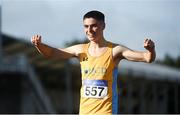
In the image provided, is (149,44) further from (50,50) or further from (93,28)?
(50,50)

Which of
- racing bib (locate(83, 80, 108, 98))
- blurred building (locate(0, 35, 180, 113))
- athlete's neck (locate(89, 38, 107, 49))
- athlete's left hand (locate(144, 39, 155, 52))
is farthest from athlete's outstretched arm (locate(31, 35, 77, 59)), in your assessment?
blurred building (locate(0, 35, 180, 113))

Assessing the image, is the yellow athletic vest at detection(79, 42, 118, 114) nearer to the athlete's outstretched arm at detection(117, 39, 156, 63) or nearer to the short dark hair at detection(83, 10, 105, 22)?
the athlete's outstretched arm at detection(117, 39, 156, 63)

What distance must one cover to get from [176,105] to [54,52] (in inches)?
384

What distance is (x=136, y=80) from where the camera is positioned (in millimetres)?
27953

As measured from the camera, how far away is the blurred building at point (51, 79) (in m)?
24.3

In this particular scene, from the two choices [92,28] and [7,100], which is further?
[7,100]

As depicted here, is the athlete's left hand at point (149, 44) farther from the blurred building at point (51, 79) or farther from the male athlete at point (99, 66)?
the blurred building at point (51, 79)

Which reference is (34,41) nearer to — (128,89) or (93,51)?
(93,51)

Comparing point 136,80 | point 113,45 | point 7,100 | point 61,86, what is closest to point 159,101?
point 136,80

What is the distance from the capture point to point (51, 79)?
3272cm

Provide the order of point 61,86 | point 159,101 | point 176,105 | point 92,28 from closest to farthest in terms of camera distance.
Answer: point 92,28 < point 176,105 < point 159,101 < point 61,86

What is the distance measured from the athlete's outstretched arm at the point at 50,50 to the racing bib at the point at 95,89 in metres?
0.36

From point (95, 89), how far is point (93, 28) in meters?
0.52

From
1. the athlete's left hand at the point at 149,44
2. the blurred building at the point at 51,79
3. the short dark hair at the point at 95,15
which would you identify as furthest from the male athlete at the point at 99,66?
the blurred building at the point at 51,79
